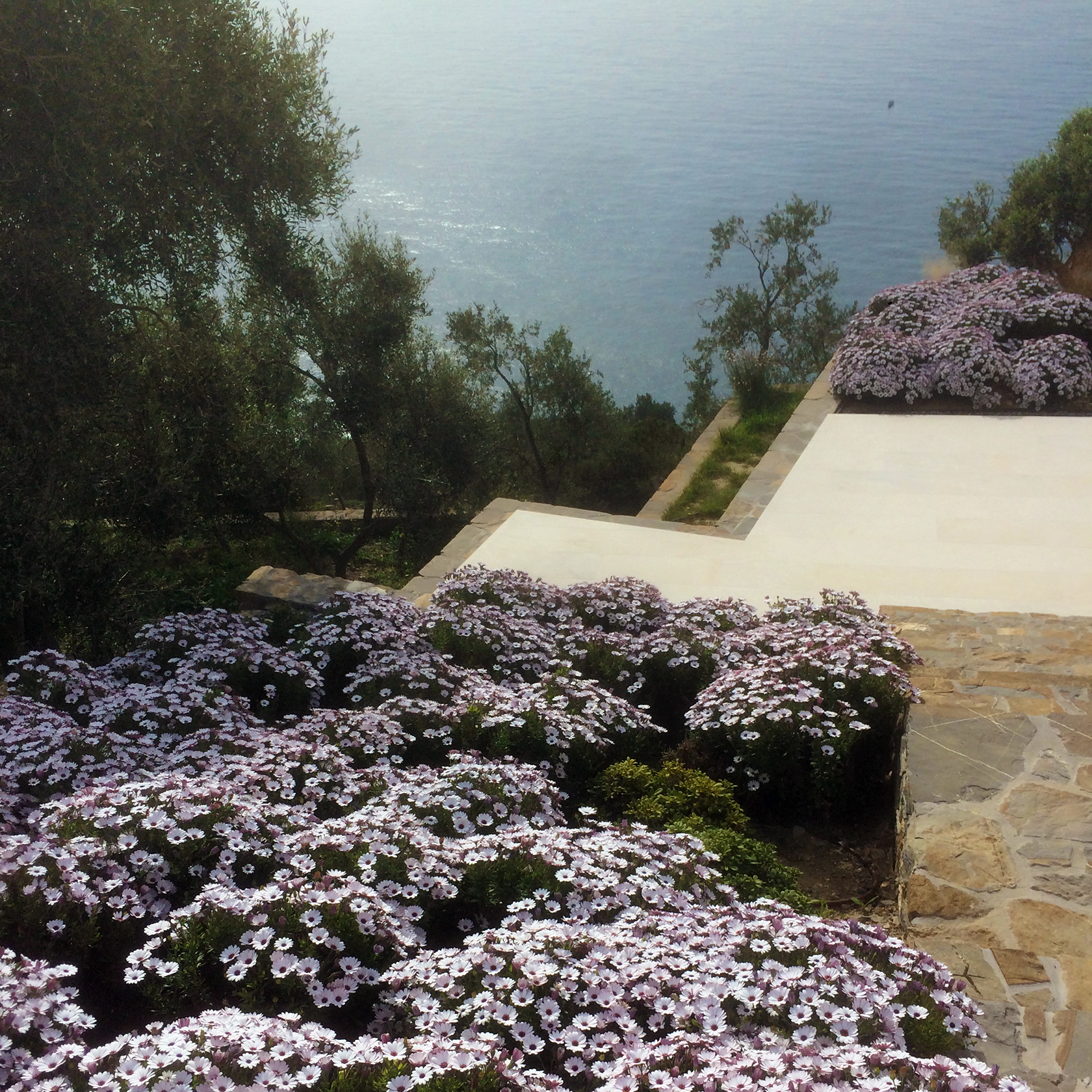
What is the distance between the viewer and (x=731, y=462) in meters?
13.1

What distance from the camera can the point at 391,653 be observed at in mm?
6020

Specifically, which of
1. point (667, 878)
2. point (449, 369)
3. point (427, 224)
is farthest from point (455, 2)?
point (667, 878)

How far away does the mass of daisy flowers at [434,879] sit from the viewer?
2560 millimetres

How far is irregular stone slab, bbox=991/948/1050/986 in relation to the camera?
339 centimetres

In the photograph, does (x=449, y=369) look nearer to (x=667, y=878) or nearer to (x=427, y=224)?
(x=667, y=878)

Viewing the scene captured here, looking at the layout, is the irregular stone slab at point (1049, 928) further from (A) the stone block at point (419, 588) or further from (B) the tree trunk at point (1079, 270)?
(B) the tree trunk at point (1079, 270)

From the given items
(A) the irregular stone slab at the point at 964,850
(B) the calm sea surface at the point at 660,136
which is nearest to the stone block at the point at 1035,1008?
(A) the irregular stone slab at the point at 964,850

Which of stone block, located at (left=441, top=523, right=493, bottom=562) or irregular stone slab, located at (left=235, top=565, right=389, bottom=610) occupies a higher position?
stone block, located at (left=441, top=523, right=493, bottom=562)

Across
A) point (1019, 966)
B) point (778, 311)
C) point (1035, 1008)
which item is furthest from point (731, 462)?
point (778, 311)

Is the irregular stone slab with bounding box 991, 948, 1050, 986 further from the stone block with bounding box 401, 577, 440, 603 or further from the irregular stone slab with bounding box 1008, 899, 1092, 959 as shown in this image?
the stone block with bounding box 401, 577, 440, 603

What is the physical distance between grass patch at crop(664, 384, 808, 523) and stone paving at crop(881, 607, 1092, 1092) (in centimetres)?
563

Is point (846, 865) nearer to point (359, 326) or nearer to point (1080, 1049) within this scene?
point (1080, 1049)

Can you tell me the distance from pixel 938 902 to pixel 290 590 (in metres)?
5.71

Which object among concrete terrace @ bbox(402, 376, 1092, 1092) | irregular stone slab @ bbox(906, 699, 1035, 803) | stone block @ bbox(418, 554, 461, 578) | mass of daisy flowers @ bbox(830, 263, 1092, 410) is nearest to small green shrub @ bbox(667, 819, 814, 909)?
concrete terrace @ bbox(402, 376, 1092, 1092)
